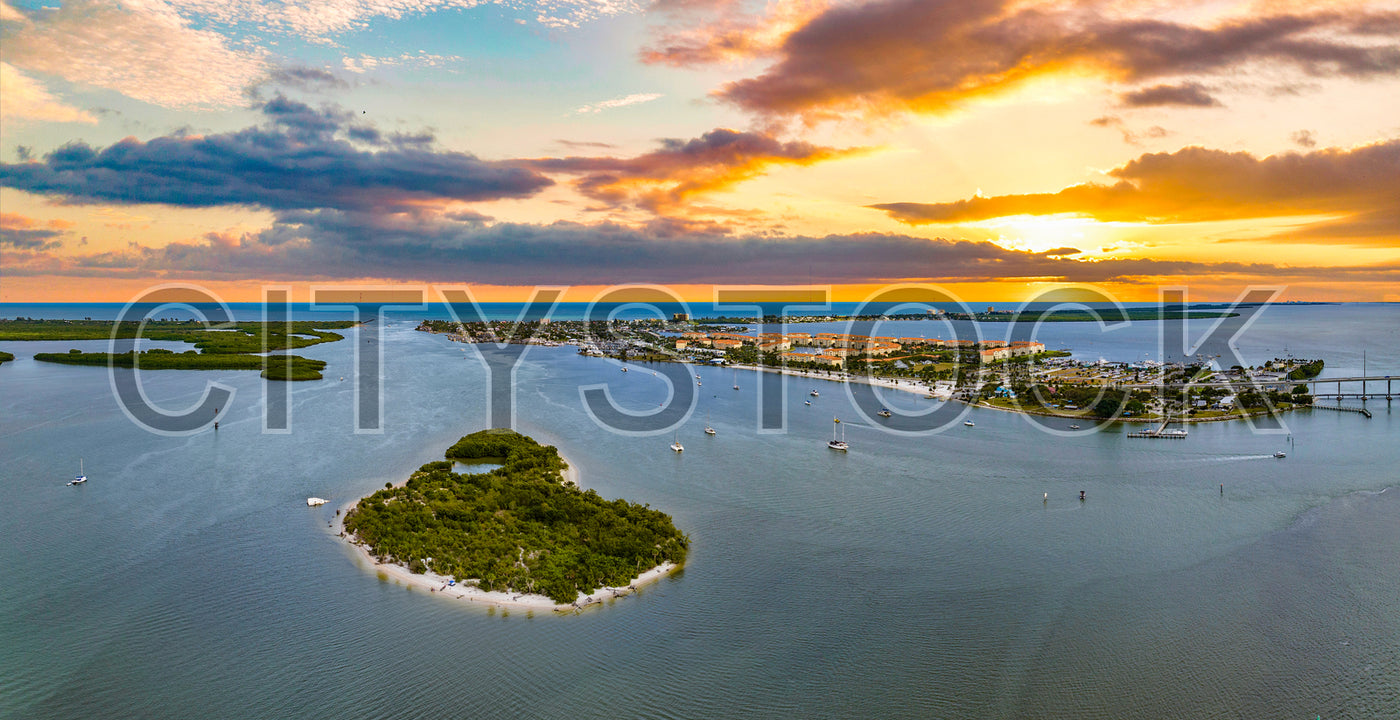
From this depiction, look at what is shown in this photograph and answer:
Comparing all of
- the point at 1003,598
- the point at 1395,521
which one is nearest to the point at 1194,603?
the point at 1003,598

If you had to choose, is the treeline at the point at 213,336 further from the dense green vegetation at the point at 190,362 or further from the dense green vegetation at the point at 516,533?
the dense green vegetation at the point at 516,533

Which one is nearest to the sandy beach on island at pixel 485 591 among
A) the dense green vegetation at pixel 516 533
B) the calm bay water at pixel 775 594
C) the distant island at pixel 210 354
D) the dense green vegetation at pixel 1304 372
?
the dense green vegetation at pixel 516 533

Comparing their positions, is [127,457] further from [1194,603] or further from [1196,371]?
[1196,371]

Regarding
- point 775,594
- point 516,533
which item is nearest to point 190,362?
point 516,533

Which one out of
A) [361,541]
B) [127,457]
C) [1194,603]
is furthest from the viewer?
[127,457]

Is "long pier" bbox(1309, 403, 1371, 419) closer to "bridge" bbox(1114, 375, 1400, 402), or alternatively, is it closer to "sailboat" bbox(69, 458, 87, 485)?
"bridge" bbox(1114, 375, 1400, 402)
